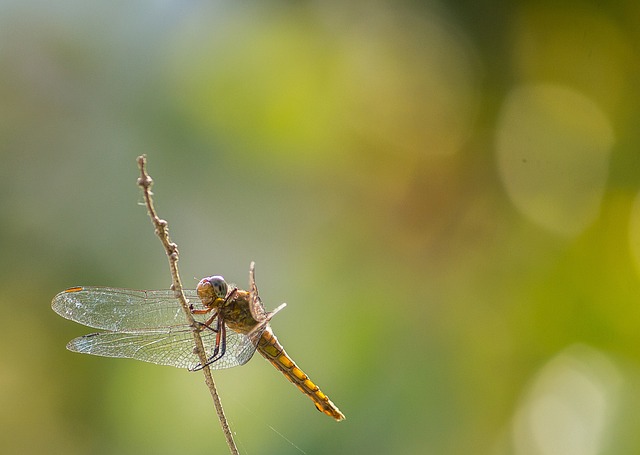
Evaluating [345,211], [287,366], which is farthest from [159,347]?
[345,211]

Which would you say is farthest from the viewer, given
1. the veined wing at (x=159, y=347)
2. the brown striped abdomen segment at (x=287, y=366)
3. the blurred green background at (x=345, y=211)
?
the blurred green background at (x=345, y=211)

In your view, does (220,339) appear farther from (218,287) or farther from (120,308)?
(120,308)

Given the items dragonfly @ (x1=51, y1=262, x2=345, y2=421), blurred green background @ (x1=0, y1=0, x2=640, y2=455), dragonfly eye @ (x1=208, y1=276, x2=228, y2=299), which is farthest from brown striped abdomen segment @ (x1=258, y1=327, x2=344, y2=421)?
blurred green background @ (x1=0, y1=0, x2=640, y2=455)

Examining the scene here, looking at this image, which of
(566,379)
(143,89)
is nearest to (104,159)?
(143,89)

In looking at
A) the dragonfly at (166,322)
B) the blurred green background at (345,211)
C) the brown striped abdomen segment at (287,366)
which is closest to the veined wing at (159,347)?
the dragonfly at (166,322)

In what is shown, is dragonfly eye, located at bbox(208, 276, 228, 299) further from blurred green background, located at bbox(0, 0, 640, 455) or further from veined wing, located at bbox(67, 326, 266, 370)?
blurred green background, located at bbox(0, 0, 640, 455)

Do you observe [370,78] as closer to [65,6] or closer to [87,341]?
[65,6]

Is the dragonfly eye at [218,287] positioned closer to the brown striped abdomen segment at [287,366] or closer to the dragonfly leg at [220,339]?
the dragonfly leg at [220,339]
